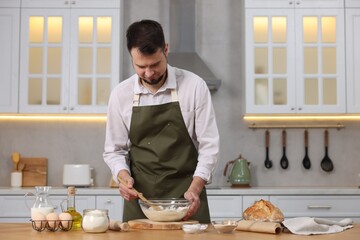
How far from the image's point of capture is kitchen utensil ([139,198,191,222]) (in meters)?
2.63

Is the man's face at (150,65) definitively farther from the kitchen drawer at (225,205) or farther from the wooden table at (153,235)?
the kitchen drawer at (225,205)

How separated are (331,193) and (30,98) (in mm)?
2502

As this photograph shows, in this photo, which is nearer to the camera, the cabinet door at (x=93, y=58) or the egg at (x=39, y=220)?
the egg at (x=39, y=220)

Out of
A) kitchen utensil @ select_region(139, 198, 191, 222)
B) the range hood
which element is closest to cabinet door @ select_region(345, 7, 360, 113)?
the range hood

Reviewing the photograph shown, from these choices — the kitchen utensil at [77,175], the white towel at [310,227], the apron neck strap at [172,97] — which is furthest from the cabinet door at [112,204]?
the white towel at [310,227]

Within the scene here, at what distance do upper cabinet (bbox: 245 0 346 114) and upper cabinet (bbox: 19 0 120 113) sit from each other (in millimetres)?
1139

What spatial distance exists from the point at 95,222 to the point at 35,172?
10.3ft

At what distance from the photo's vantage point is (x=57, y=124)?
5621 mm

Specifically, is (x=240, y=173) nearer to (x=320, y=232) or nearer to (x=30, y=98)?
(x=30, y=98)

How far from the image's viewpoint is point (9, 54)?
5.29 m

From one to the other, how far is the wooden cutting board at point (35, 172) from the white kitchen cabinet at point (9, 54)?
519 mm

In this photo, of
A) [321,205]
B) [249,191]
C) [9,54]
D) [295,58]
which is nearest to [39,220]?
[249,191]

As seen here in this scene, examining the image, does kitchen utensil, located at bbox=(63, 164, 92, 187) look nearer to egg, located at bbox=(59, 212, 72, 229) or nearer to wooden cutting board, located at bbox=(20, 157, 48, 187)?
wooden cutting board, located at bbox=(20, 157, 48, 187)

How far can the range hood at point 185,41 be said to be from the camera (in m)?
5.33
